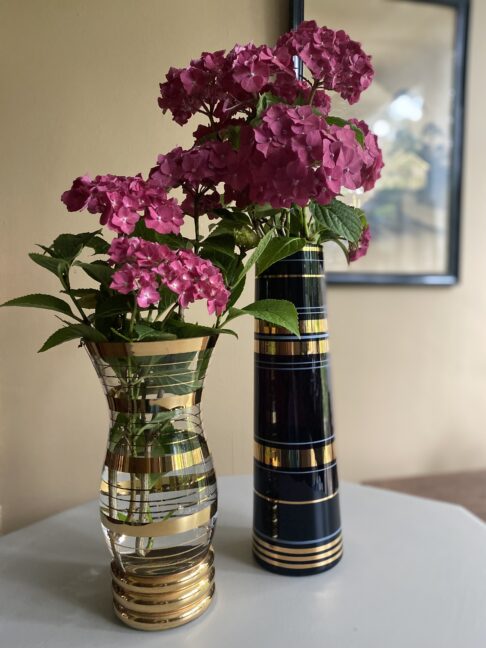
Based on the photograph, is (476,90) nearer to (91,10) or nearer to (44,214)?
(91,10)

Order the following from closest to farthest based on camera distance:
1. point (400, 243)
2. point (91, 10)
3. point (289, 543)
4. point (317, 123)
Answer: point (317, 123)
point (289, 543)
point (91, 10)
point (400, 243)

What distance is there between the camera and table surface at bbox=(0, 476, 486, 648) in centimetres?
47

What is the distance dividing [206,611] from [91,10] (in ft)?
2.83

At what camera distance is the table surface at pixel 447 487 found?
4.53ft

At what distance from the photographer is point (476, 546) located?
0.63m

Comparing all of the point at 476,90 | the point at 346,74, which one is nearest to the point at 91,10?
the point at 346,74

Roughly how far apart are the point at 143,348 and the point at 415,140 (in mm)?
1173

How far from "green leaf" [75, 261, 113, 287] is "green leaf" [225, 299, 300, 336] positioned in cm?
12

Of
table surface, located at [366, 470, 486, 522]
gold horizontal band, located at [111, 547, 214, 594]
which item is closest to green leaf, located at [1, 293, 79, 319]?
gold horizontal band, located at [111, 547, 214, 594]

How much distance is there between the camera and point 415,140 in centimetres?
133

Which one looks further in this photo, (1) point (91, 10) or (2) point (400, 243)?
(2) point (400, 243)

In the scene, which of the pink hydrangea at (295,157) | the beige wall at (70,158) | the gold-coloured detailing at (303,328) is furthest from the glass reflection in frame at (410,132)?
the pink hydrangea at (295,157)

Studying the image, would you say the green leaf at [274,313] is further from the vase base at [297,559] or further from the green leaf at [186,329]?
the vase base at [297,559]

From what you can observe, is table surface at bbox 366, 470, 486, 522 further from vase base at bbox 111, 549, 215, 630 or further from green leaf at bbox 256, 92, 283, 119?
green leaf at bbox 256, 92, 283, 119
